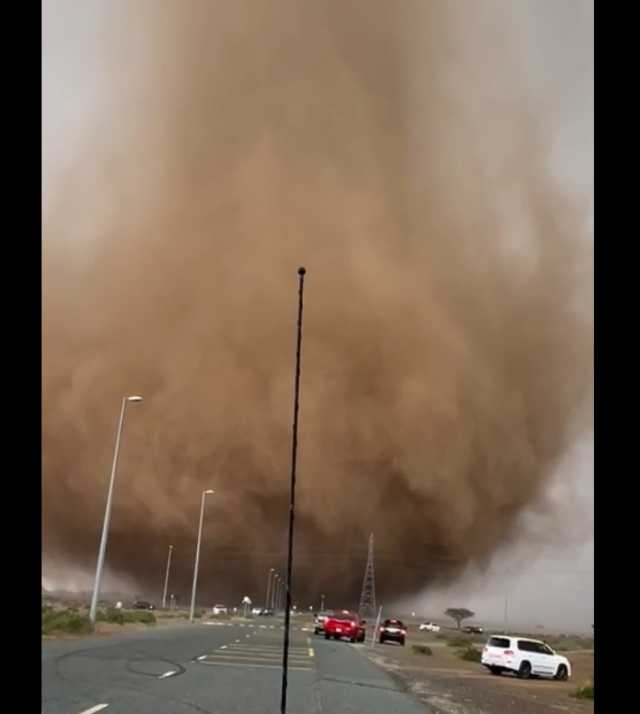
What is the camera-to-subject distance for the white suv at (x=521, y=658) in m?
21.4

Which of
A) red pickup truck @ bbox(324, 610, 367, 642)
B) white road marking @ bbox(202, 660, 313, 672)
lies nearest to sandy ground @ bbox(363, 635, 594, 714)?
white road marking @ bbox(202, 660, 313, 672)

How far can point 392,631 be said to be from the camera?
1598 inches

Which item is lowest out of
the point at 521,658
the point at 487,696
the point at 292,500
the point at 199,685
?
the point at 521,658

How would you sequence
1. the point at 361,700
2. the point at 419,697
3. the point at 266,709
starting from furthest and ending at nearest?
the point at 419,697 < the point at 361,700 < the point at 266,709

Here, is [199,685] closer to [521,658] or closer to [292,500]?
[292,500]

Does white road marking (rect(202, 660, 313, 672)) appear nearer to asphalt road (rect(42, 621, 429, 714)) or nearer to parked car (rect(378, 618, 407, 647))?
asphalt road (rect(42, 621, 429, 714))

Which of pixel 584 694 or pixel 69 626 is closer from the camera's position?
pixel 584 694

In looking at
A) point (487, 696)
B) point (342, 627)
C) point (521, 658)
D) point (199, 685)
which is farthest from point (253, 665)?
point (342, 627)

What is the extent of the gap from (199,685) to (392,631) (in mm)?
32184
